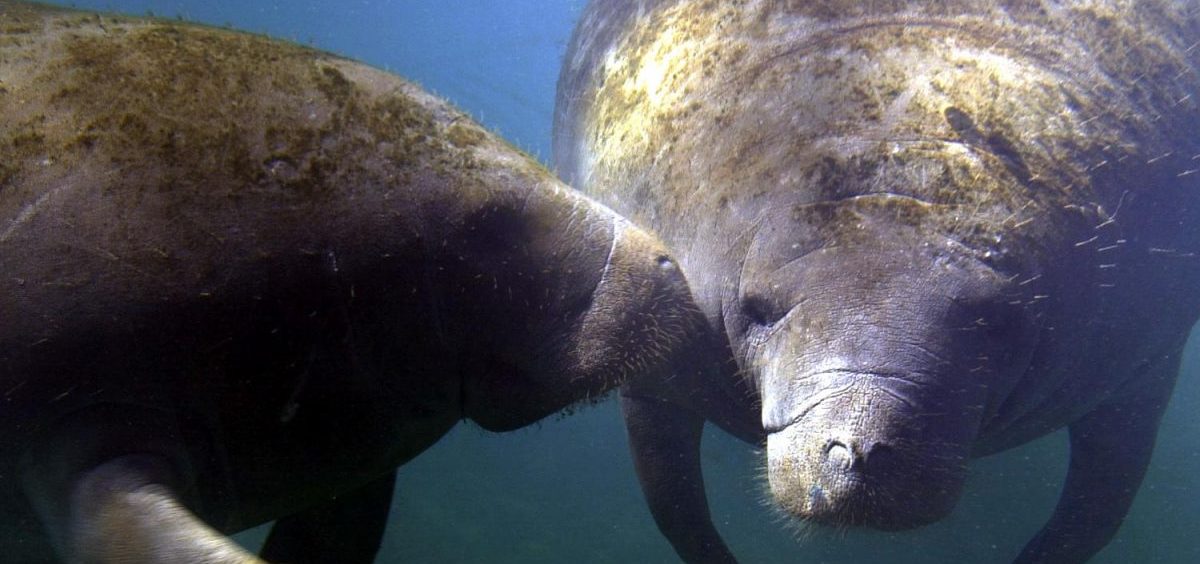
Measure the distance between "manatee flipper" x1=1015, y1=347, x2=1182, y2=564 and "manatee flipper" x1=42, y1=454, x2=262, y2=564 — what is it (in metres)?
5.94

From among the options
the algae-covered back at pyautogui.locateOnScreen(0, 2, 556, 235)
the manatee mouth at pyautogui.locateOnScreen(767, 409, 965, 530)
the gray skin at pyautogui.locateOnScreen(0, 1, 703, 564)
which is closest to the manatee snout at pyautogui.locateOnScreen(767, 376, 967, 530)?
the manatee mouth at pyautogui.locateOnScreen(767, 409, 965, 530)

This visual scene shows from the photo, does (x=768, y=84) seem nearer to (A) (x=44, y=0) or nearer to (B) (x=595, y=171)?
(B) (x=595, y=171)

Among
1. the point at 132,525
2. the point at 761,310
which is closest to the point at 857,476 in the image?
the point at 761,310

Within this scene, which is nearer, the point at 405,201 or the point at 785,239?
the point at 405,201

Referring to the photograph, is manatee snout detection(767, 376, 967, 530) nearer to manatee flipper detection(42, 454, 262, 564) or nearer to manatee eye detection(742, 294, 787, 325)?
manatee eye detection(742, 294, 787, 325)

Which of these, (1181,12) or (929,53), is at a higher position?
(1181,12)

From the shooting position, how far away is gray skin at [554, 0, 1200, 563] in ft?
10.2

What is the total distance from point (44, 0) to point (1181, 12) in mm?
6330

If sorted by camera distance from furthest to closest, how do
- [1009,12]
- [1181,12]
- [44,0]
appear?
[1181,12] → [1009,12] → [44,0]

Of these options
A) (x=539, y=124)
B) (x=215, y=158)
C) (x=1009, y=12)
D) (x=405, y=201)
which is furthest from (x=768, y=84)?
(x=539, y=124)

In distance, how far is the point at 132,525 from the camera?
2023 millimetres

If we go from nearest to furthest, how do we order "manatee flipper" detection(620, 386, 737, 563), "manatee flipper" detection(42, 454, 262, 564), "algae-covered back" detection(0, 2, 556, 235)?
"manatee flipper" detection(42, 454, 262, 564) → "algae-covered back" detection(0, 2, 556, 235) → "manatee flipper" detection(620, 386, 737, 563)

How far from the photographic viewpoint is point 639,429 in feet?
17.0

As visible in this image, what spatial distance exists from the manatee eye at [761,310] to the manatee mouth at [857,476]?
52 centimetres
